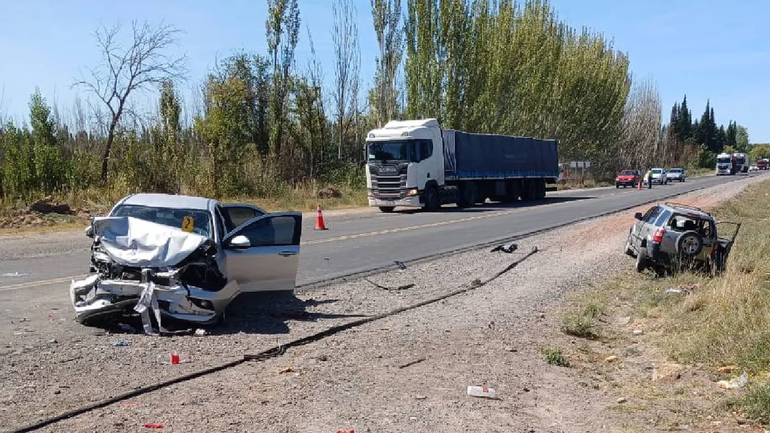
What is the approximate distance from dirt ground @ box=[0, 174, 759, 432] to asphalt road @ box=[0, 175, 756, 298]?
2.01 metres

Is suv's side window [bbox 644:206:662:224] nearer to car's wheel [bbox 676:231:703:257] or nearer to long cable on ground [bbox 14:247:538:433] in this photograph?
car's wheel [bbox 676:231:703:257]

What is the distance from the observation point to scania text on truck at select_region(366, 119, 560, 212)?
3203 centimetres

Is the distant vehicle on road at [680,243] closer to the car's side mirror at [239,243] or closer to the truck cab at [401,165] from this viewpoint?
the car's side mirror at [239,243]

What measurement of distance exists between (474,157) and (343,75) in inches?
707

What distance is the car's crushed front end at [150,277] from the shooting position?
8.34m

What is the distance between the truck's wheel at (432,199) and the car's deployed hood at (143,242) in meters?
24.3

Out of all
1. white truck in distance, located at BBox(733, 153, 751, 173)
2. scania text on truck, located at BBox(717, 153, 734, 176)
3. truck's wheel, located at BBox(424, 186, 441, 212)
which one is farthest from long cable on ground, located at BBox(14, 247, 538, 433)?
white truck in distance, located at BBox(733, 153, 751, 173)

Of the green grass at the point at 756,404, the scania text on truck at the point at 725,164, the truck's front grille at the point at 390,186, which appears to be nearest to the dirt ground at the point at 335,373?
the green grass at the point at 756,404

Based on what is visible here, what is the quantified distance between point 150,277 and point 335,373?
2.53m

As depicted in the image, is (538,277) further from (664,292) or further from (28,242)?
(28,242)

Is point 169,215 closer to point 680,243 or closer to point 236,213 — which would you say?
point 236,213

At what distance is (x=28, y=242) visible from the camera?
18.2 meters

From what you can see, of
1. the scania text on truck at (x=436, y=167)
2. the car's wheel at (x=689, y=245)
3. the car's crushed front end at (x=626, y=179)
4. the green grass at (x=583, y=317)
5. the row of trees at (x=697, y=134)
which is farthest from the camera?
the row of trees at (x=697, y=134)

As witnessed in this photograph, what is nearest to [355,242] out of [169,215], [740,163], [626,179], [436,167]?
[169,215]
